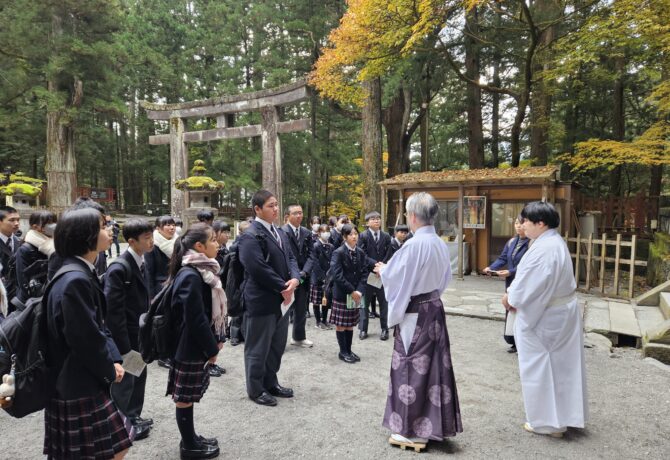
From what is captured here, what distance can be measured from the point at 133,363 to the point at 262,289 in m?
1.24

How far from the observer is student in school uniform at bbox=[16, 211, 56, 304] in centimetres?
408

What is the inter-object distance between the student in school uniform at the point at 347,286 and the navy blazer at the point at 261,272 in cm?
121

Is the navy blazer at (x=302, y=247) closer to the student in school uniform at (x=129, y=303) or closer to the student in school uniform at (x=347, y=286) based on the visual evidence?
the student in school uniform at (x=347, y=286)

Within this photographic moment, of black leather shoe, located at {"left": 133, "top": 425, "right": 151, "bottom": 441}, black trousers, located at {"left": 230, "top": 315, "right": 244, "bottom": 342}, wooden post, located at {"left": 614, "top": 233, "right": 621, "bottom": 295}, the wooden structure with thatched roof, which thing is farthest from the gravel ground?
the wooden structure with thatched roof

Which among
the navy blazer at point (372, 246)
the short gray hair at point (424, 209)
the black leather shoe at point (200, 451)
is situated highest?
the short gray hair at point (424, 209)

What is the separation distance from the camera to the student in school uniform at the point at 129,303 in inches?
113

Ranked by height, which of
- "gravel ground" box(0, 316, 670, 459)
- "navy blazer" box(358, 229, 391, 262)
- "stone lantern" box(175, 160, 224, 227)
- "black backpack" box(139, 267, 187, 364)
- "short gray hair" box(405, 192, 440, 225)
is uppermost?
"stone lantern" box(175, 160, 224, 227)

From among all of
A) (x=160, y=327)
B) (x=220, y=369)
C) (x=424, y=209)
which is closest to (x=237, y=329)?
(x=220, y=369)

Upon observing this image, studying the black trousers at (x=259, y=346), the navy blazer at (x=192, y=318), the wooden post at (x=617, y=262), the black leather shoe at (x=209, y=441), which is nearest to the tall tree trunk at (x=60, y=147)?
the black trousers at (x=259, y=346)

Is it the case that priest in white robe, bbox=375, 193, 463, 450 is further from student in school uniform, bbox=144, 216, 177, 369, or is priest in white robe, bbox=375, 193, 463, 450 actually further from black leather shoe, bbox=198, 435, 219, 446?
student in school uniform, bbox=144, 216, 177, 369

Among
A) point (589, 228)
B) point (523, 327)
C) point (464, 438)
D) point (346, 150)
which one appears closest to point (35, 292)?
point (464, 438)

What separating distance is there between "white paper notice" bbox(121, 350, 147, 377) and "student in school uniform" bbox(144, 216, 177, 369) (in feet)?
5.90

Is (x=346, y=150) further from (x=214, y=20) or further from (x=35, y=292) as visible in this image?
(x=35, y=292)

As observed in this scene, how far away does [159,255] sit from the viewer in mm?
4562
